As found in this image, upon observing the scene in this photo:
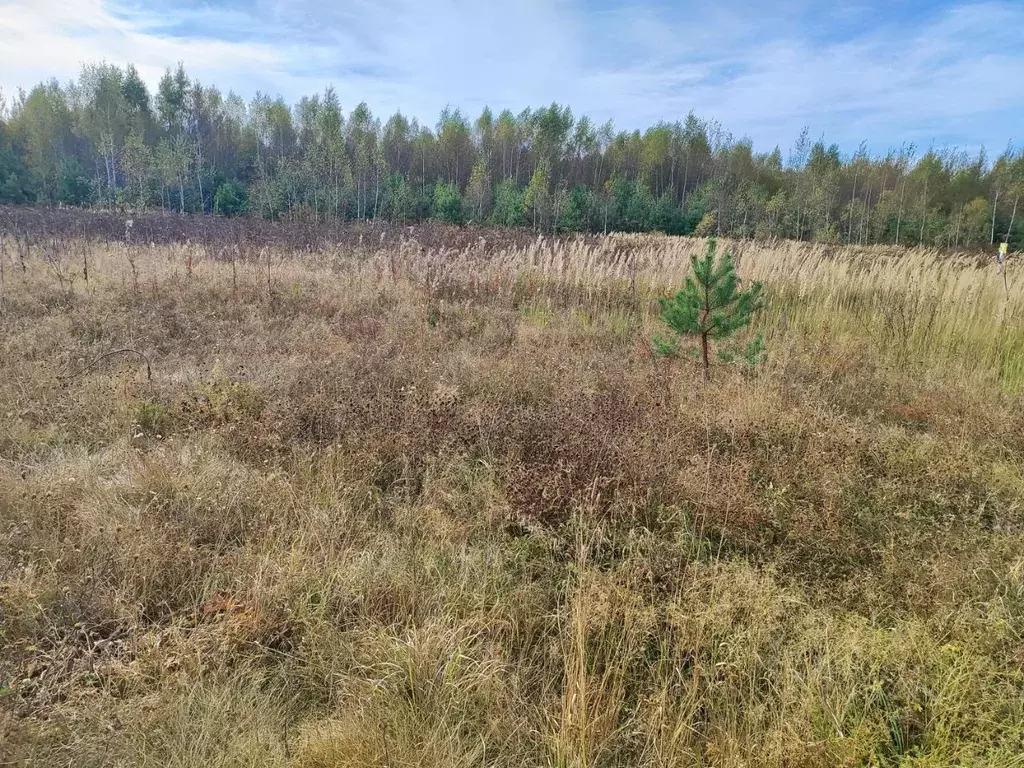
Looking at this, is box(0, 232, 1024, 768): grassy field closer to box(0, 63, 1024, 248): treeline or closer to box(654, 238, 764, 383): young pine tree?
box(654, 238, 764, 383): young pine tree

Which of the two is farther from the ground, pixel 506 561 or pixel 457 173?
pixel 457 173

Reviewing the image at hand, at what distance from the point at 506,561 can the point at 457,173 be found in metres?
44.8

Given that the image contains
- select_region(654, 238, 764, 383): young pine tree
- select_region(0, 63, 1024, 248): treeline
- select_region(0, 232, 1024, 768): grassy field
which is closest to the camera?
select_region(0, 232, 1024, 768): grassy field

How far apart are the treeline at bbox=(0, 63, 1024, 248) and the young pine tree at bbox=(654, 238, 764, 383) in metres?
20.8

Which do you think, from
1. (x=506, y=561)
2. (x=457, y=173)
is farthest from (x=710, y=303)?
(x=457, y=173)

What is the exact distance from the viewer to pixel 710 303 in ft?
14.2

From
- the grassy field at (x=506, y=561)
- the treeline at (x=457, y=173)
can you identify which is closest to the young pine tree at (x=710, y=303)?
the grassy field at (x=506, y=561)

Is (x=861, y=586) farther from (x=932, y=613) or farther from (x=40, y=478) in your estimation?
(x=40, y=478)

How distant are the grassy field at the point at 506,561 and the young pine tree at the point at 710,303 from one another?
1.65ft

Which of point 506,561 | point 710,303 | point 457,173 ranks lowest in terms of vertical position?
point 506,561

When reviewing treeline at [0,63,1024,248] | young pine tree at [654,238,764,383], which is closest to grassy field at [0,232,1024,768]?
young pine tree at [654,238,764,383]

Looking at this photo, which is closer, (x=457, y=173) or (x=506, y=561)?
(x=506, y=561)

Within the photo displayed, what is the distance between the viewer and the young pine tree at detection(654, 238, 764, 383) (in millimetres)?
4218

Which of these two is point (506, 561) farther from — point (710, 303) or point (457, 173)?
point (457, 173)
